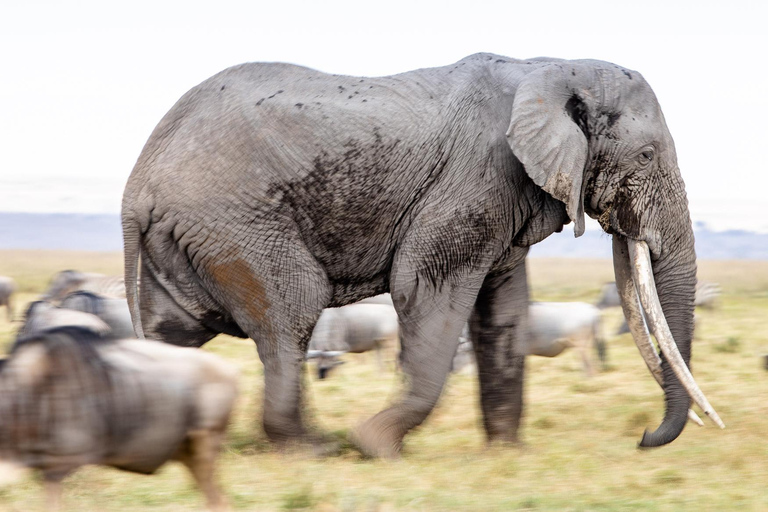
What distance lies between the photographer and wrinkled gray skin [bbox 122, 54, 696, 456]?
676 centimetres

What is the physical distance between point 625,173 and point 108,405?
4059 mm

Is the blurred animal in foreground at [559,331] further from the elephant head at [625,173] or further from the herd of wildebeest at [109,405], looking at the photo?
the herd of wildebeest at [109,405]

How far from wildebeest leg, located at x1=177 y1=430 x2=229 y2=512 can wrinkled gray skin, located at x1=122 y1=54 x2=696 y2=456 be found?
216 cm

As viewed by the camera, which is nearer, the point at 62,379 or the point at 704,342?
the point at 62,379

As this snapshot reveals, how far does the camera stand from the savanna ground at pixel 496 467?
5.37m

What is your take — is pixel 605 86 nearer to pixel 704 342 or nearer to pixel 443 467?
pixel 443 467

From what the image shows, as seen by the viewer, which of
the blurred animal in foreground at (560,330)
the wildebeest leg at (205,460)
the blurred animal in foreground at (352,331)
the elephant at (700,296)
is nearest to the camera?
the wildebeest leg at (205,460)

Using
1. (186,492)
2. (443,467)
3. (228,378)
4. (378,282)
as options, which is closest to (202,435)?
(228,378)

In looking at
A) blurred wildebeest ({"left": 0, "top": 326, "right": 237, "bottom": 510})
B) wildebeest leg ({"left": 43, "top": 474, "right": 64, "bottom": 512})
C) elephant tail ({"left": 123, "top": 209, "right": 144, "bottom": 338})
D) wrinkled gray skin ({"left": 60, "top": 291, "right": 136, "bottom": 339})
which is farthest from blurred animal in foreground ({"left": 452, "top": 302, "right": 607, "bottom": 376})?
wildebeest leg ({"left": 43, "top": 474, "right": 64, "bottom": 512})

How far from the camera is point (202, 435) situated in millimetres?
4512

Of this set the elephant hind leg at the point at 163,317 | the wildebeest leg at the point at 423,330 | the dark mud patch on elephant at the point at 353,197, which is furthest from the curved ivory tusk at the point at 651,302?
the elephant hind leg at the point at 163,317

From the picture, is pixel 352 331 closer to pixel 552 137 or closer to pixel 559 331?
pixel 559 331

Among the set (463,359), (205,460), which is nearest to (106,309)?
(463,359)

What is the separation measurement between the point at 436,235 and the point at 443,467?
1.48m
